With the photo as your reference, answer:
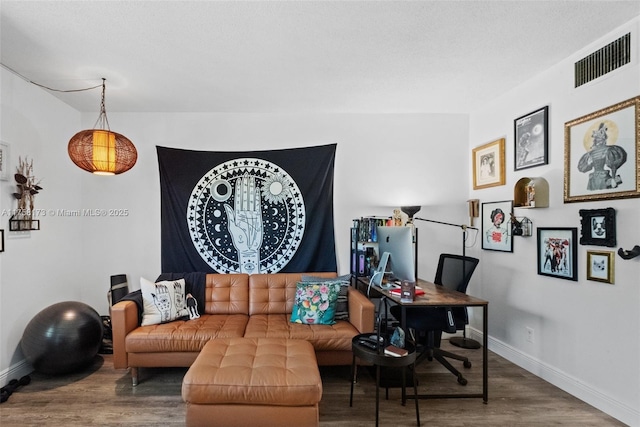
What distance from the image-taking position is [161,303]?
2.83 metres

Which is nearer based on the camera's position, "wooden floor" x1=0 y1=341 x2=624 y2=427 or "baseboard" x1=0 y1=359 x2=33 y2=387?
"wooden floor" x1=0 y1=341 x2=624 y2=427

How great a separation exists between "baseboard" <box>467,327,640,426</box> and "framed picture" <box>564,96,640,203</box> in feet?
4.49

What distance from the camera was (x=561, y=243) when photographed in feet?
8.36

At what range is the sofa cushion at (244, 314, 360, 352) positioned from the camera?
2611 mm

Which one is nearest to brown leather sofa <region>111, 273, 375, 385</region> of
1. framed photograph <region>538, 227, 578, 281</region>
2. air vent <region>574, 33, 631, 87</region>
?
framed photograph <region>538, 227, 578, 281</region>

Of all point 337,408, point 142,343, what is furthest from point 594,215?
point 142,343

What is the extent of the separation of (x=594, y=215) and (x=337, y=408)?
2282 mm

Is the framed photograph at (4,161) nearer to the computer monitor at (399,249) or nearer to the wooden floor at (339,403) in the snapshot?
the wooden floor at (339,403)

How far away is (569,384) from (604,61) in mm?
2387

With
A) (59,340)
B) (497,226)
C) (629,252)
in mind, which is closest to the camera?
(629,252)

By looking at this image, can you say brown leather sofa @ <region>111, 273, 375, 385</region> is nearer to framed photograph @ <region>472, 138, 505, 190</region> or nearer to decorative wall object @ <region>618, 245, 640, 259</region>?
decorative wall object @ <region>618, 245, 640, 259</region>

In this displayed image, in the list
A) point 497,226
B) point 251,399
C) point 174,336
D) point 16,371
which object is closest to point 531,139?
point 497,226

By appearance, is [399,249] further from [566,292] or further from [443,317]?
[566,292]

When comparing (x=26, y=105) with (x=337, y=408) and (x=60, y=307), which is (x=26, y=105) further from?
(x=337, y=408)
